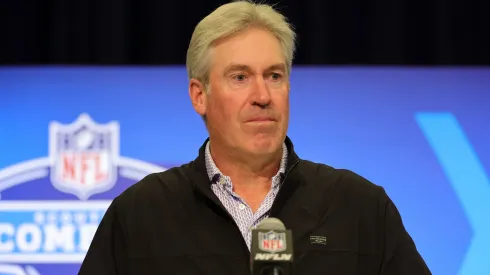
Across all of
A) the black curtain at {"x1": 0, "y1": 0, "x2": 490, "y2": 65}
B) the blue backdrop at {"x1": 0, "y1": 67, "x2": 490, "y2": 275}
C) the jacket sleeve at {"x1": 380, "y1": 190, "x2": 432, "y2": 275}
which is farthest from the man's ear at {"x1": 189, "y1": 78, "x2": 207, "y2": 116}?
the black curtain at {"x1": 0, "y1": 0, "x2": 490, "y2": 65}

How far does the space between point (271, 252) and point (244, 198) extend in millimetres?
615

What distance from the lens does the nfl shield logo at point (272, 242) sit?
1237mm

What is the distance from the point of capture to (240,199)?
1.81 metres

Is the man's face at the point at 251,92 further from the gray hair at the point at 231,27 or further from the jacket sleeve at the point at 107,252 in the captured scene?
the jacket sleeve at the point at 107,252

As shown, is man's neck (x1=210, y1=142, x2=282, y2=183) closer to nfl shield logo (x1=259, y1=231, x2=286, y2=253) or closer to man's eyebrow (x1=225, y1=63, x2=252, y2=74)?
man's eyebrow (x1=225, y1=63, x2=252, y2=74)

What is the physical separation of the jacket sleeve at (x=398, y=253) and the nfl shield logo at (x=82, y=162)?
5.07 ft

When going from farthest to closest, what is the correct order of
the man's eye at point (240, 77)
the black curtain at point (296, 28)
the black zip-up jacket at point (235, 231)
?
1. the black curtain at point (296, 28)
2. the man's eye at point (240, 77)
3. the black zip-up jacket at point (235, 231)

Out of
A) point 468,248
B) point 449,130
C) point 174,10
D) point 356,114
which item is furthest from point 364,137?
A: point 174,10

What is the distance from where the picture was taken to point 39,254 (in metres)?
3.02

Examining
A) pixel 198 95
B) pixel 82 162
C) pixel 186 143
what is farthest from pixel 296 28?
pixel 198 95

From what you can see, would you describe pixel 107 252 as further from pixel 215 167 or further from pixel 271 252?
pixel 271 252

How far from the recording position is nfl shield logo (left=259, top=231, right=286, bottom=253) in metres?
1.24

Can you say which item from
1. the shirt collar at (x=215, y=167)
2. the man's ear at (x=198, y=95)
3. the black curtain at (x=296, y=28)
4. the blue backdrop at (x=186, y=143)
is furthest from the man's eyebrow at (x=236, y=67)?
the black curtain at (x=296, y=28)

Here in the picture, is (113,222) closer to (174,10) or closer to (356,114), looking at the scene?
(356,114)
